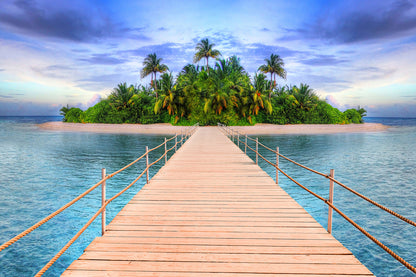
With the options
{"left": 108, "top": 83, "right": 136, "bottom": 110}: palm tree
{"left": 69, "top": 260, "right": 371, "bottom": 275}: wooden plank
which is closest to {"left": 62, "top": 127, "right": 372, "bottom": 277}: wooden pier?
{"left": 69, "top": 260, "right": 371, "bottom": 275}: wooden plank

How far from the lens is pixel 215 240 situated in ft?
12.1

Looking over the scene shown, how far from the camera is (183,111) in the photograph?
39.6 meters

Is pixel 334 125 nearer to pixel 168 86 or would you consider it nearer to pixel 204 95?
pixel 204 95

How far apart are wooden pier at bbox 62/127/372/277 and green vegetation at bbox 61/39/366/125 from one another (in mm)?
32463

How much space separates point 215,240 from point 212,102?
34950 millimetres

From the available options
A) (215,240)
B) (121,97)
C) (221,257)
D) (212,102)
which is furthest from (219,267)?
(121,97)

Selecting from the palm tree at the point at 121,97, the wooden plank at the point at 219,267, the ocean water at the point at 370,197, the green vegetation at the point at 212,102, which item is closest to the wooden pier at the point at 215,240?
the wooden plank at the point at 219,267

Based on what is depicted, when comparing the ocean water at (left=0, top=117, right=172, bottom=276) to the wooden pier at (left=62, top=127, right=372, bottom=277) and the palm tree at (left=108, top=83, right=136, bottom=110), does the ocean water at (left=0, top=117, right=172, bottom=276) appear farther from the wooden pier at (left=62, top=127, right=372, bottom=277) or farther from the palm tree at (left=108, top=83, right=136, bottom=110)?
the palm tree at (left=108, top=83, right=136, bottom=110)

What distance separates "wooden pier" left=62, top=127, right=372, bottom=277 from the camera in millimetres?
3006

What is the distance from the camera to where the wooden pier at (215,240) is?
3.01 metres

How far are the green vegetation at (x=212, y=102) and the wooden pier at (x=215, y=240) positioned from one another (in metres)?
32.5

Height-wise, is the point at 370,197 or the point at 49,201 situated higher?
the point at 370,197

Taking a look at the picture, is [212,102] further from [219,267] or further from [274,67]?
[219,267]

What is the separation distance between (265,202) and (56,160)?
14297 mm
